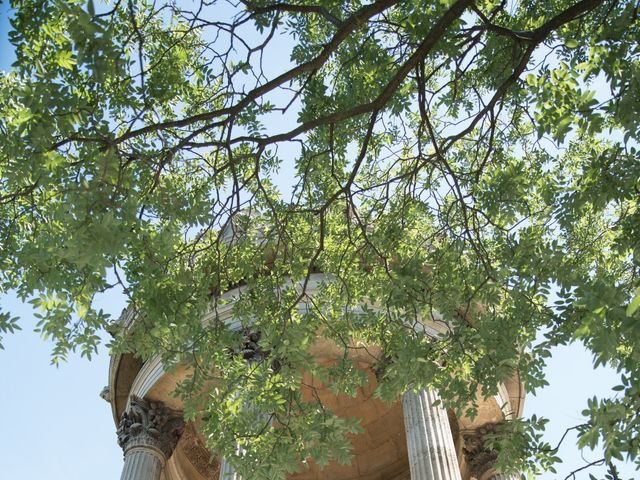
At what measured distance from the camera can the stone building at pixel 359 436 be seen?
1736cm

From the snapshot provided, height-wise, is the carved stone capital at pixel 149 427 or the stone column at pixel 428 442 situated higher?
the carved stone capital at pixel 149 427

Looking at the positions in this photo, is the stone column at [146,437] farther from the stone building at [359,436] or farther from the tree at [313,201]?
the tree at [313,201]

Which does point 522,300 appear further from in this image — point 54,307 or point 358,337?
point 54,307

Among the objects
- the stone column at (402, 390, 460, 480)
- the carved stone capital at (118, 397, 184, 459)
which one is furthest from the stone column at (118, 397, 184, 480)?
the stone column at (402, 390, 460, 480)

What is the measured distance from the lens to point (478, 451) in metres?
21.8

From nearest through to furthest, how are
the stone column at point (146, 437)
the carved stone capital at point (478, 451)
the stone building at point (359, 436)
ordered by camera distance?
the stone building at point (359, 436) < the carved stone capital at point (478, 451) < the stone column at point (146, 437)

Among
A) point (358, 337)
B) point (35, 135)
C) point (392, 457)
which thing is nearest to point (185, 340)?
point (358, 337)

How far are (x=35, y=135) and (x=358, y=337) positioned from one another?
6811mm

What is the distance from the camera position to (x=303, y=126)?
31.3 feet

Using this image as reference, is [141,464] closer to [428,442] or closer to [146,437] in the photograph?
[146,437]

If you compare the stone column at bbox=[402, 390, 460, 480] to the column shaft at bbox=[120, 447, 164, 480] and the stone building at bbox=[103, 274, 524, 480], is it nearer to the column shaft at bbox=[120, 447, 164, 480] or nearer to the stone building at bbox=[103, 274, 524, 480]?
the stone building at bbox=[103, 274, 524, 480]

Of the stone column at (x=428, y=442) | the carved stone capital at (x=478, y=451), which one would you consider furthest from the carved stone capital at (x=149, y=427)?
the carved stone capital at (x=478, y=451)

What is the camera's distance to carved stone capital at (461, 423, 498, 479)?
21.6m

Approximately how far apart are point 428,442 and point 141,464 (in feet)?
31.5
